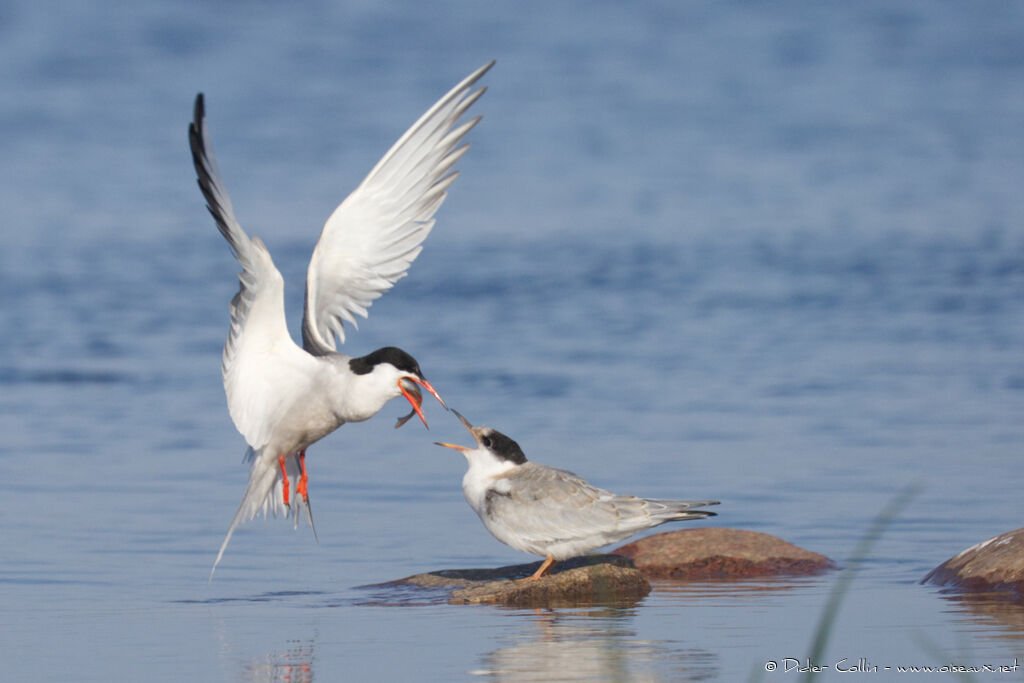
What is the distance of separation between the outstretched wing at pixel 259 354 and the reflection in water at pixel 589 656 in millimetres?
1681

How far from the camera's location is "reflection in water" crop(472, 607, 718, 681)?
499 centimetres

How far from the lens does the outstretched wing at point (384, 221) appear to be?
7.25 meters

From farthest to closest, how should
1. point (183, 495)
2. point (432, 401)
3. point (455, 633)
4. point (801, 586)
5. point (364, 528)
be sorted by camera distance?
point (432, 401) → point (183, 495) → point (364, 528) → point (801, 586) → point (455, 633)

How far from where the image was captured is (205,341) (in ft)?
45.7

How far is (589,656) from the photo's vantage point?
17.3 ft

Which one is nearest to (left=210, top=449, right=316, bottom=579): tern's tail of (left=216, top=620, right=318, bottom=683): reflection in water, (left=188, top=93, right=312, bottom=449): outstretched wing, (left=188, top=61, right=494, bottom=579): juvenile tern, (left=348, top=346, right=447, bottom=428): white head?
(left=188, top=61, right=494, bottom=579): juvenile tern

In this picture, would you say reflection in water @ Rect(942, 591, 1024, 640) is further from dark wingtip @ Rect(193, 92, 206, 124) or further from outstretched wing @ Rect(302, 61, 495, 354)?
dark wingtip @ Rect(193, 92, 206, 124)

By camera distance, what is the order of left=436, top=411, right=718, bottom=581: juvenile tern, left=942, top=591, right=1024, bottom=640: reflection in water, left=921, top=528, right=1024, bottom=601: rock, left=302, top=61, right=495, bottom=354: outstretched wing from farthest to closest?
1. left=302, top=61, right=495, bottom=354: outstretched wing
2. left=436, top=411, right=718, bottom=581: juvenile tern
3. left=921, top=528, right=1024, bottom=601: rock
4. left=942, top=591, right=1024, bottom=640: reflection in water

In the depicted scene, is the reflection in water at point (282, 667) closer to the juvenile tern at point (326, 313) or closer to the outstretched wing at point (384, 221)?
the juvenile tern at point (326, 313)

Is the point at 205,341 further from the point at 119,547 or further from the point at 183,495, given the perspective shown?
the point at 119,547

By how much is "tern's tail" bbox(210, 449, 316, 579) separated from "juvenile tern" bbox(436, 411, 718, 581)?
3.34 feet

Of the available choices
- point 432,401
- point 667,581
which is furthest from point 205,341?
point 667,581

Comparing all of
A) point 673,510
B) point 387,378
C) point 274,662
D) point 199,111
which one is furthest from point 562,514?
point 199,111

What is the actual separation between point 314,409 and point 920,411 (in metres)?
4.80
